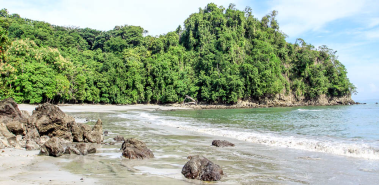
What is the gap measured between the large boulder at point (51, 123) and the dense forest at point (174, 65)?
113 ft

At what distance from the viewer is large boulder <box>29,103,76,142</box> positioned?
10727 mm

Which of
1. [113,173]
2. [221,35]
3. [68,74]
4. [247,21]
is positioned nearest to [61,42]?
[68,74]

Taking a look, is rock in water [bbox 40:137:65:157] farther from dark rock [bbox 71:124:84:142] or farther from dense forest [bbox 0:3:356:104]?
dense forest [bbox 0:3:356:104]

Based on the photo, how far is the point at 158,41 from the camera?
78.2 m

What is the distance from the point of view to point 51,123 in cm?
1088

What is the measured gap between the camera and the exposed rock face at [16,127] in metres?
10.2

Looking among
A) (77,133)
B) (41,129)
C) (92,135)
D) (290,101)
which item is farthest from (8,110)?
(290,101)

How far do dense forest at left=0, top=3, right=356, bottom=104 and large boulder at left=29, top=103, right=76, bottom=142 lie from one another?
1361 inches

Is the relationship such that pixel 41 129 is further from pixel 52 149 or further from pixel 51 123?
pixel 52 149

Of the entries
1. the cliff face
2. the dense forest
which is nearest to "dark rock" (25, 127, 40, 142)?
the dense forest

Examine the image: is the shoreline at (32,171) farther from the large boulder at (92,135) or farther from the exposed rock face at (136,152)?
the large boulder at (92,135)

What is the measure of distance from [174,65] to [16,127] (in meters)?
59.4

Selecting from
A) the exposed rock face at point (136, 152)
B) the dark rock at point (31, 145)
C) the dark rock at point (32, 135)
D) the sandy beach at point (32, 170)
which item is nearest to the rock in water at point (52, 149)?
the sandy beach at point (32, 170)

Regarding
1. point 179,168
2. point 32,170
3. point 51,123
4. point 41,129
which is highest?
point 51,123
